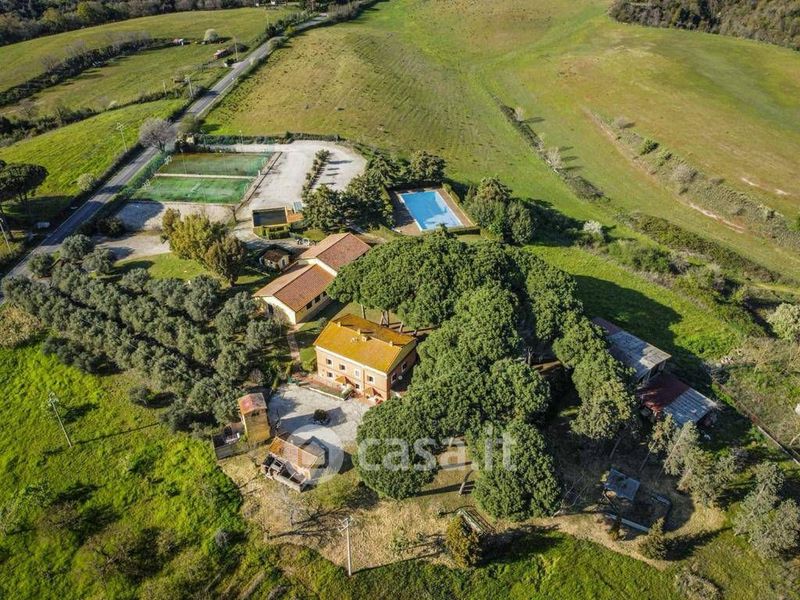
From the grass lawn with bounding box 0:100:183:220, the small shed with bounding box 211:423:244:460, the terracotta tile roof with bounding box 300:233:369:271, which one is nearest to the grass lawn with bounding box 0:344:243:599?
the small shed with bounding box 211:423:244:460

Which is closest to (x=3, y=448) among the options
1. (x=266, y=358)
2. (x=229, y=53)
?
(x=266, y=358)

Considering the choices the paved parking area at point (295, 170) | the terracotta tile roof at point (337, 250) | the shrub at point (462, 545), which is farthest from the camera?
the paved parking area at point (295, 170)

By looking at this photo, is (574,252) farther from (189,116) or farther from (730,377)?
(189,116)

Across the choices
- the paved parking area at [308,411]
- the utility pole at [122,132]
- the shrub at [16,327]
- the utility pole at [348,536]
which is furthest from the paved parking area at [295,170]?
the utility pole at [348,536]

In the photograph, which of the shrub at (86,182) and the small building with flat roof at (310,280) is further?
the shrub at (86,182)

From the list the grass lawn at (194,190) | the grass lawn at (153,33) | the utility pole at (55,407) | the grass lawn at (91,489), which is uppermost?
the grass lawn at (153,33)

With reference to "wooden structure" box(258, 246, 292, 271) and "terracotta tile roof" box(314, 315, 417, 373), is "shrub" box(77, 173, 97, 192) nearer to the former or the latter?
"wooden structure" box(258, 246, 292, 271)

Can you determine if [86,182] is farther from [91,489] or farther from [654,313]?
[654,313]

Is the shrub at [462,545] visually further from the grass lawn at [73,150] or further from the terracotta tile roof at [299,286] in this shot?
the grass lawn at [73,150]
